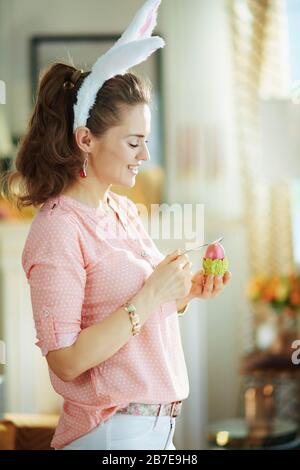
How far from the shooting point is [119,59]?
1396mm

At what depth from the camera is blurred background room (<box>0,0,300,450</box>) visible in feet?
12.7

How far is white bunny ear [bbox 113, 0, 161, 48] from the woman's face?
0.12 metres

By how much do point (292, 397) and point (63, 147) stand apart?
285 centimetres

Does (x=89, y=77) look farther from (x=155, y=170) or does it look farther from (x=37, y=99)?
(x=155, y=170)

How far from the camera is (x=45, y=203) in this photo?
56.6 inches

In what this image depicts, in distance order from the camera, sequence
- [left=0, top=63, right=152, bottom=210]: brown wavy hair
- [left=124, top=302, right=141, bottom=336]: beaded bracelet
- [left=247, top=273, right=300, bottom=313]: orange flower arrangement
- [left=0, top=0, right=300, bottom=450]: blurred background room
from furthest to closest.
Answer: [left=0, top=0, right=300, bottom=450]: blurred background room → [left=247, top=273, right=300, bottom=313]: orange flower arrangement → [left=0, top=63, right=152, bottom=210]: brown wavy hair → [left=124, top=302, right=141, bottom=336]: beaded bracelet

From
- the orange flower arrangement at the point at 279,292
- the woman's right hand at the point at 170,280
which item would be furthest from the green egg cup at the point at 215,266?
the orange flower arrangement at the point at 279,292

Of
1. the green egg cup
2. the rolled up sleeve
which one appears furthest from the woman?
the green egg cup

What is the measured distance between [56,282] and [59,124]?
0.94 ft

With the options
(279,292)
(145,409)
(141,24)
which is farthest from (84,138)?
(279,292)

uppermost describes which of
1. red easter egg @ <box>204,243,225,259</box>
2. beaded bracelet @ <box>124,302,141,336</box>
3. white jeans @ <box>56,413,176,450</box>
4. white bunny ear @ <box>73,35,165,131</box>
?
white bunny ear @ <box>73,35,165,131</box>

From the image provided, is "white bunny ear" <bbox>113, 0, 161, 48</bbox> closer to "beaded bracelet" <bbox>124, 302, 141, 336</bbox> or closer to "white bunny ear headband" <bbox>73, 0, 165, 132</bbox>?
"white bunny ear headband" <bbox>73, 0, 165, 132</bbox>

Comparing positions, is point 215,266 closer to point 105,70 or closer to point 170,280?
point 170,280
